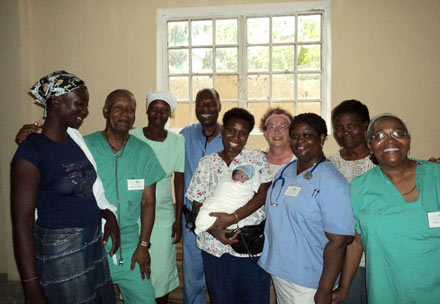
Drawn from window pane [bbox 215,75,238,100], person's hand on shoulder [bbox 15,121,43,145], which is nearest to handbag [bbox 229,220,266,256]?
person's hand on shoulder [bbox 15,121,43,145]

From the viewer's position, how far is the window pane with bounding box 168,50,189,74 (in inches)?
166

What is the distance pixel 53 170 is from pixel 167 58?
3076 mm

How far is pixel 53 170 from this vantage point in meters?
1.50

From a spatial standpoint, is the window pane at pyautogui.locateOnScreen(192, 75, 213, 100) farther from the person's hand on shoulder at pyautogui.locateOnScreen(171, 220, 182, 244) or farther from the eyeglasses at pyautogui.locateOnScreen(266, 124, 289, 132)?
the person's hand on shoulder at pyautogui.locateOnScreen(171, 220, 182, 244)

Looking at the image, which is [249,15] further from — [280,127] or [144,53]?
[280,127]

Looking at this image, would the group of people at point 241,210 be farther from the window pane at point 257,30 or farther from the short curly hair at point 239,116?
the window pane at point 257,30

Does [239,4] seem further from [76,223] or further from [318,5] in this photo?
[76,223]

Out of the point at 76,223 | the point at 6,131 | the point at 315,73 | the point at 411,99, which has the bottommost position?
the point at 76,223

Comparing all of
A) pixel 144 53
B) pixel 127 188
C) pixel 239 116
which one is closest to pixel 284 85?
pixel 144 53

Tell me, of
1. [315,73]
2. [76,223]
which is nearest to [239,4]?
[315,73]

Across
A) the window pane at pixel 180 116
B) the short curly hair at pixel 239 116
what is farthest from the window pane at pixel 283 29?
the short curly hair at pixel 239 116

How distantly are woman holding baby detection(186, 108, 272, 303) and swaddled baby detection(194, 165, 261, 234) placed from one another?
0.03m

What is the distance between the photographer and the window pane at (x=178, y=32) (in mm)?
4160

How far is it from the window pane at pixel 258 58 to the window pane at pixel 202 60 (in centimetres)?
59
